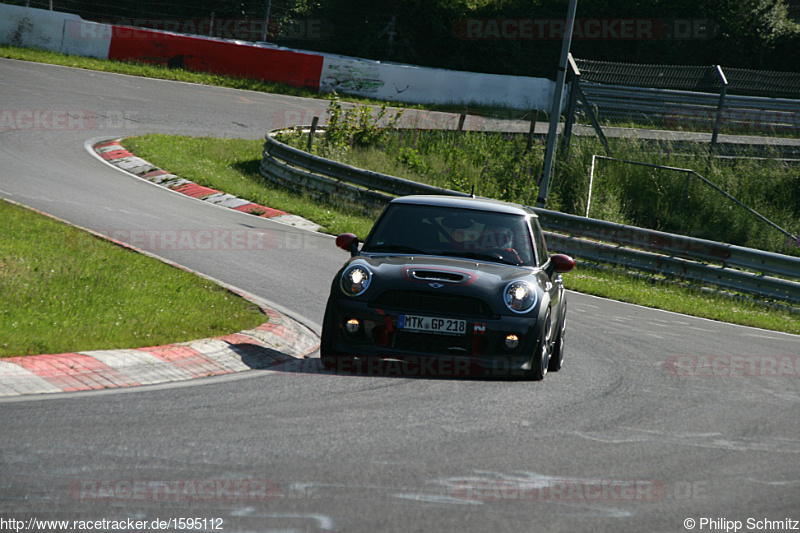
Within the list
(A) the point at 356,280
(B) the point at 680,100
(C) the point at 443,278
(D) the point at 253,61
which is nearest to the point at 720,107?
(B) the point at 680,100

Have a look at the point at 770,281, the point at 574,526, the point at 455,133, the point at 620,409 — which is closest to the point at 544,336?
the point at 620,409

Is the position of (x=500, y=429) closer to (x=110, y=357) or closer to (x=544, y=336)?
(x=544, y=336)

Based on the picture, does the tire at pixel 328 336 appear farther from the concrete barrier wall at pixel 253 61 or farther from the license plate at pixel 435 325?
the concrete barrier wall at pixel 253 61

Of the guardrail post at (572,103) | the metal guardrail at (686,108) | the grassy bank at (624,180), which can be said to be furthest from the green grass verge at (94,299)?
the metal guardrail at (686,108)

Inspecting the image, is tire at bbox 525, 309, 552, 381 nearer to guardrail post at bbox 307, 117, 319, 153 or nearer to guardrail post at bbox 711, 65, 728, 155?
guardrail post at bbox 711, 65, 728, 155

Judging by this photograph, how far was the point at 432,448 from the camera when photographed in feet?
18.0

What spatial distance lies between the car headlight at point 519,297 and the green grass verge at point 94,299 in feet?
8.64

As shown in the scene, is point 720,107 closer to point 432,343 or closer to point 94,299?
point 432,343

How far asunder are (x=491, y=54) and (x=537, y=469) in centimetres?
3947

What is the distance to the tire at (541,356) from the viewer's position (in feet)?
24.3

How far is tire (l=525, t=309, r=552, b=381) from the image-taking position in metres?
7.39

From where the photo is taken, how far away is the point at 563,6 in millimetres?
44156

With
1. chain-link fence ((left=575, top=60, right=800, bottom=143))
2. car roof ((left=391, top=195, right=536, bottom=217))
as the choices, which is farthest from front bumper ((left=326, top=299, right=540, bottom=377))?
chain-link fence ((left=575, top=60, right=800, bottom=143))

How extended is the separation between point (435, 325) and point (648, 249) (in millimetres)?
10031
